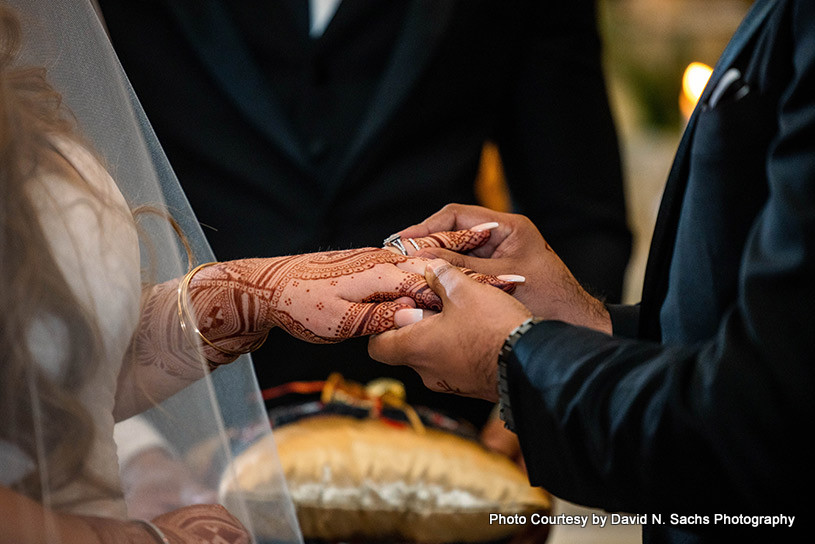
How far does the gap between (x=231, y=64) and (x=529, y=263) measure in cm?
69

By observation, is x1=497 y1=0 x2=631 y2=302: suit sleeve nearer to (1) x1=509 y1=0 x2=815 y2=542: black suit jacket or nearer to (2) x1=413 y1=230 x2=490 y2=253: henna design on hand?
(2) x1=413 y1=230 x2=490 y2=253: henna design on hand

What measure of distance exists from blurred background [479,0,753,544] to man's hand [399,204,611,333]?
4.83 ft

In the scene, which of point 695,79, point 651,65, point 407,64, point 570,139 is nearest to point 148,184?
point 407,64

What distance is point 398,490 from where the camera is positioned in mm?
1225

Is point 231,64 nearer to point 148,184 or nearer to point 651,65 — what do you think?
point 148,184

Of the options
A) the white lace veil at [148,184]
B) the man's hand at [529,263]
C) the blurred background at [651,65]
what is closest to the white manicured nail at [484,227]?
the man's hand at [529,263]

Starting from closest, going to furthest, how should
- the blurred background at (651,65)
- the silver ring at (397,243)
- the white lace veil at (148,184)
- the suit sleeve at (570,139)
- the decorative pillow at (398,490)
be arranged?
the white lace veil at (148,184) < the silver ring at (397,243) < the decorative pillow at (398,490) < the suit sleeve at (570,139) < the blurred background at (651,65)

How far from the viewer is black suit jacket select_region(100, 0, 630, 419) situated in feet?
4.59

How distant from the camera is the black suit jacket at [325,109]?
140cm

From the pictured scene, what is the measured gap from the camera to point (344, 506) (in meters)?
1.23

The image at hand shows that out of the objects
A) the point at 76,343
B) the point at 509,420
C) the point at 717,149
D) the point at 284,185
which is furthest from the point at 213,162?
the point at 717,149

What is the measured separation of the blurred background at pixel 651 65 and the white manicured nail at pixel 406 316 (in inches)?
67.0

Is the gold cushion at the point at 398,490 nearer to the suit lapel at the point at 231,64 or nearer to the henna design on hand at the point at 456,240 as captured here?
the henna design on hand at the point at 456,240

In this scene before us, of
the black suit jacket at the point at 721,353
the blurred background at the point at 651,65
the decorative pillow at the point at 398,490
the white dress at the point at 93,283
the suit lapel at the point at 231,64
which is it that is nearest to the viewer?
the black suit jacket at the point at 721,353
